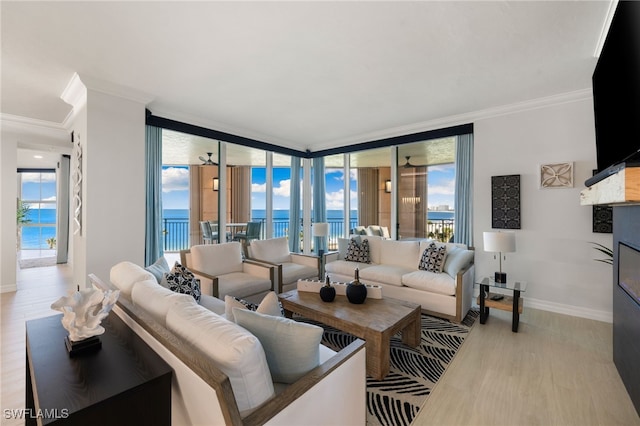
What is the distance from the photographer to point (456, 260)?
12.1ft

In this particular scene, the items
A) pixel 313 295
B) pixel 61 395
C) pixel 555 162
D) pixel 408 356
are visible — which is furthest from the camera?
pixel 555 162

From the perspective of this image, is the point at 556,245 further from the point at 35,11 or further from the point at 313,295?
the point at 35,11

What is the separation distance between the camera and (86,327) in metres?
1.35

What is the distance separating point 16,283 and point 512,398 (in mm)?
6945

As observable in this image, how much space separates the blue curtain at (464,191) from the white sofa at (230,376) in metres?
3.48

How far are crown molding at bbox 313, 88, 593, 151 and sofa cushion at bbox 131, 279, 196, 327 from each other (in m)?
4.45

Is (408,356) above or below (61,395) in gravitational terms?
below

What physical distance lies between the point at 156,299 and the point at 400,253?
358cm

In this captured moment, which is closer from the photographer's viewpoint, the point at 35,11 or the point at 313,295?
the point at 35,11

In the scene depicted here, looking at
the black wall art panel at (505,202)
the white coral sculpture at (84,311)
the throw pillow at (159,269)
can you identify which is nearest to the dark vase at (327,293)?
the throw pillow at (159,269)

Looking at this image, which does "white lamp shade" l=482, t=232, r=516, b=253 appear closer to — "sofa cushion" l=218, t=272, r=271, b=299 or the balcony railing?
the balcony railing

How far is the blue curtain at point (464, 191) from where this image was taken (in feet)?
14.2

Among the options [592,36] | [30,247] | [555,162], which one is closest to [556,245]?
[555,162]

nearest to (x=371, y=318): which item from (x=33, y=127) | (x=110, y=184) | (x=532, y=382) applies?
(x=532, y=382)
